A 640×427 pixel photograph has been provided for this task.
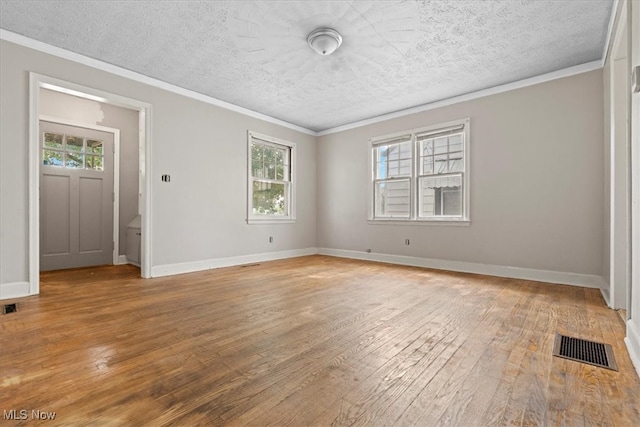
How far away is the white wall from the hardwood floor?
1036 millimetres

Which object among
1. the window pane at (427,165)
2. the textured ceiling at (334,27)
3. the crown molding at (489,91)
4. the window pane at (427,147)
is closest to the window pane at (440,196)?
the window pane at (427,165)

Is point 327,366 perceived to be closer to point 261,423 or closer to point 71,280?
point 261,423

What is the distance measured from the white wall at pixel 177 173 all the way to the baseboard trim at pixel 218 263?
0.02 meters

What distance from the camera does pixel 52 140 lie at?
4785mm

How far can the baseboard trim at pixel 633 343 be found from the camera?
1678 mm

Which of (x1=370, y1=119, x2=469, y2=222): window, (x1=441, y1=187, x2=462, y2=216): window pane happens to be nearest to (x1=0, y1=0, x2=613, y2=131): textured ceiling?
Result: (x1=370, y1=119, x2=469, y2=222): window

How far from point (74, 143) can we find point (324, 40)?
15.3ft

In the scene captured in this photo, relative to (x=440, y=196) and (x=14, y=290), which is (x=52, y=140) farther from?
(x=440, y=196)

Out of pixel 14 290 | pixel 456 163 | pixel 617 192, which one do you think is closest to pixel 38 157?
pixel 14 290

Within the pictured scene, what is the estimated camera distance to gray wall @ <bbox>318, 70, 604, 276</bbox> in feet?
12.1

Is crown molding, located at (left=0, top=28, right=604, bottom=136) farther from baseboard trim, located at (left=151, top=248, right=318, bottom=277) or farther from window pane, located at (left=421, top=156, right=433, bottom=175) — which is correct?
baseboard trim, located at (left=151, top=248, right=318, bottom=277)

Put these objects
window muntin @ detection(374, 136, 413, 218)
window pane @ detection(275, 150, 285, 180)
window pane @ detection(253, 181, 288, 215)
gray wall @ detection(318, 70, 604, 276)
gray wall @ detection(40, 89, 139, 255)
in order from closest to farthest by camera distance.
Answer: gray wall @ detection(318, 70, 604, 276) → gray wall @ detection(40, 89, 139, 255) → window muntin @ detection(374, 136, 413, 218) → window pane @ detection(253, 181, 288, 215) → window pane @ detection(275, 150, 285, 180)

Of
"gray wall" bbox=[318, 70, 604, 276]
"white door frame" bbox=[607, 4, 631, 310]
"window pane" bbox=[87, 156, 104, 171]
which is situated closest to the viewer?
"white door frame" bbox=[607, 4, 631, 310]

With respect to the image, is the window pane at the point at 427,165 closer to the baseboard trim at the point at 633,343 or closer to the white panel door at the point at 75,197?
the baseboard trim at the point at 633,343
